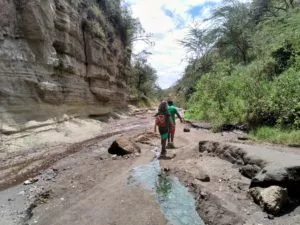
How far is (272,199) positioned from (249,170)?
1694 millimetres

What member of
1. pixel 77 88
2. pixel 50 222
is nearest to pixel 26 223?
pixel 50 222

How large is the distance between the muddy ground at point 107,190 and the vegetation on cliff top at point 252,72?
3385mm

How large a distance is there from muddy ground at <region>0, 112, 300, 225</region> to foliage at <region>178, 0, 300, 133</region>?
338 centimetres

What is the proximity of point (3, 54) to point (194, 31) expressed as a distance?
2895 centimetres

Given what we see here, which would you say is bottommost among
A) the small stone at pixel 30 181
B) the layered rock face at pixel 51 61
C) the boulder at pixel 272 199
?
the small stone at pixel 30 181

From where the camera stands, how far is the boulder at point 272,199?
5168 millimetres

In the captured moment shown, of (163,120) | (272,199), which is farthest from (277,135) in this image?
(272,199)

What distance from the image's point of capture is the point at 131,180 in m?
7.83

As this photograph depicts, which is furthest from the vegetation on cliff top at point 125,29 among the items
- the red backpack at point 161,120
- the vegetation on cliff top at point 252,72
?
the red backpack at point 161,120

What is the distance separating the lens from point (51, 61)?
1588 centimetres

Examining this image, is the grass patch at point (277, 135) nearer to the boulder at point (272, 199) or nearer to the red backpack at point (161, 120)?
the red backpack at point (161, 120)

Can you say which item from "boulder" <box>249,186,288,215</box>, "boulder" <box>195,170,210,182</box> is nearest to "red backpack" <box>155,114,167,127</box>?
"boulder" <box>195,170,210,182</box>

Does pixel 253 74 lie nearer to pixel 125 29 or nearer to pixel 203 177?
pixel 203 177

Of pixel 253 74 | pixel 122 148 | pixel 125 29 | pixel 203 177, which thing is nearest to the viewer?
pixel 203 177
